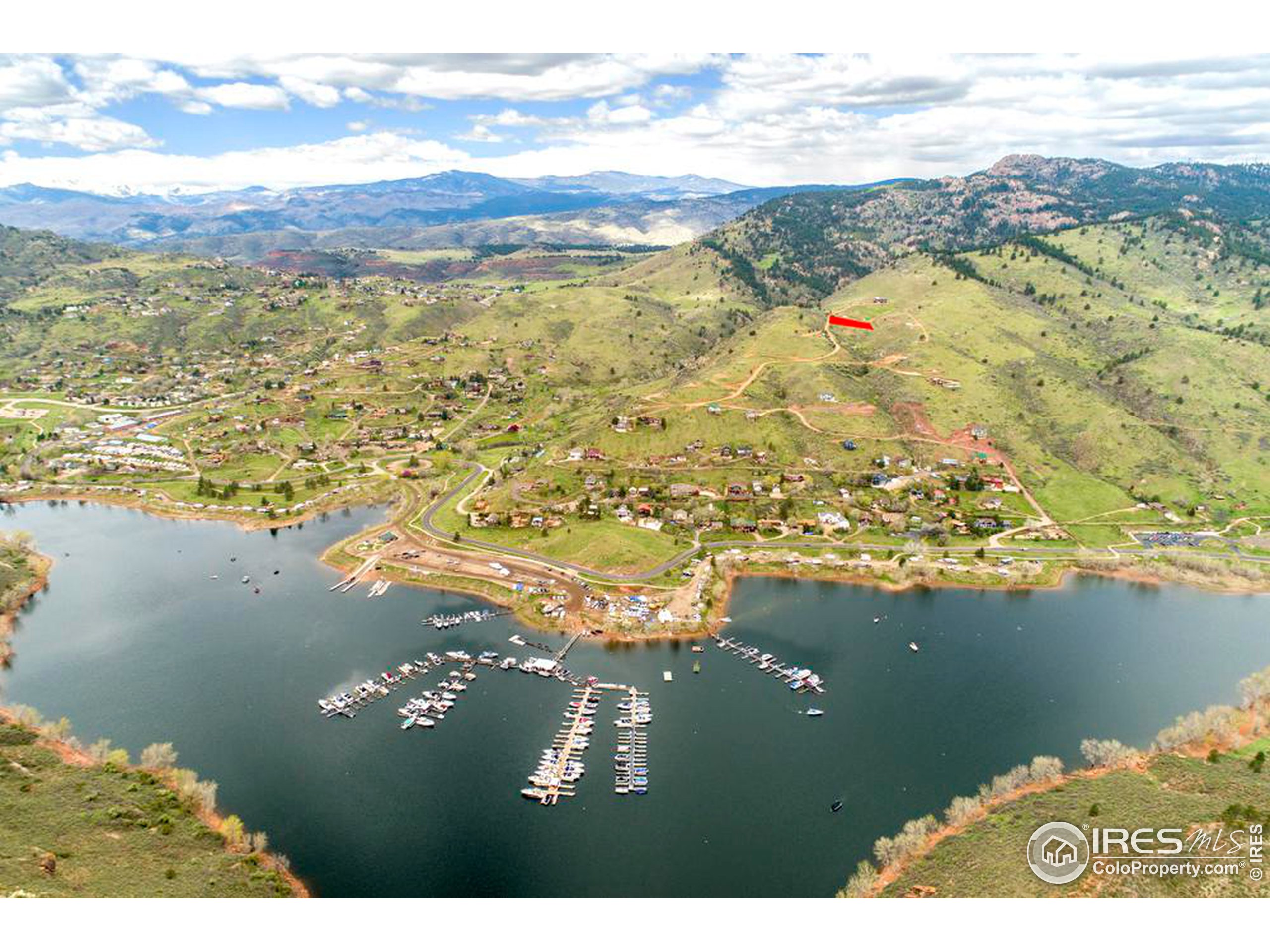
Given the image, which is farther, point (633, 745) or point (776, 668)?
point (776, 668)

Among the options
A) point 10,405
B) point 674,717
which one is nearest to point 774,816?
point 674,717

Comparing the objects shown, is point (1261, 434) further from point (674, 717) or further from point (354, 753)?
point (354, 753)

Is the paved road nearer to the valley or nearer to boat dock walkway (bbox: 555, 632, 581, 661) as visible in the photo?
the valley

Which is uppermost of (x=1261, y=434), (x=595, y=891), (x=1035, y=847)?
(x=1261, y=434)

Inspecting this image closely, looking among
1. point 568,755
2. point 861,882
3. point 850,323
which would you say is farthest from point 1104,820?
point 850,323

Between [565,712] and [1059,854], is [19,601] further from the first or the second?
[1059,854]

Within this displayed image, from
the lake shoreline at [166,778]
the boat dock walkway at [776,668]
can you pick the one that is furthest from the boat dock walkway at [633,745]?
the lake shoreline at [166,778]

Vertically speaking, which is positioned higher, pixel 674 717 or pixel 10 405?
pixel 10 405
